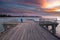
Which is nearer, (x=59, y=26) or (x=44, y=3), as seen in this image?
(x=44, y=3)

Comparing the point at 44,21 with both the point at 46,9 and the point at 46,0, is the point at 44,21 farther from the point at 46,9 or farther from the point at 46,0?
the point at 46,0

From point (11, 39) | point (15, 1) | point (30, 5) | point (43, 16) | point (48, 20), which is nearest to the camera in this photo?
point (11, 39)

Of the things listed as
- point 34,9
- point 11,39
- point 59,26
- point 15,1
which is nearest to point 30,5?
point 34,9

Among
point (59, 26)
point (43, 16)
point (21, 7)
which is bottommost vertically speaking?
point (59, 26)

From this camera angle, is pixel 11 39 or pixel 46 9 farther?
pixel 46 9

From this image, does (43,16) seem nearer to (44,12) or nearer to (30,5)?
(44,12)

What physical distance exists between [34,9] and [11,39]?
730 cm

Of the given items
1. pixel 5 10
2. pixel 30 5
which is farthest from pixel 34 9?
pixel 5 10

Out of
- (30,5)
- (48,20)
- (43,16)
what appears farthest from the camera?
(43,16)

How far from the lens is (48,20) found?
39.9 feet

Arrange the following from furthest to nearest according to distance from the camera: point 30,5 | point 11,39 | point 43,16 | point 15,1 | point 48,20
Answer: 1. point 43,16
2. point 48,20
3. point 30,5
4. point 15,1
5. point 11,39

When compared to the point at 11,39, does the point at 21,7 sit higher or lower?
higher

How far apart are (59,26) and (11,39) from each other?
8.07 meters

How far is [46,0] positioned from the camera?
10.6m
